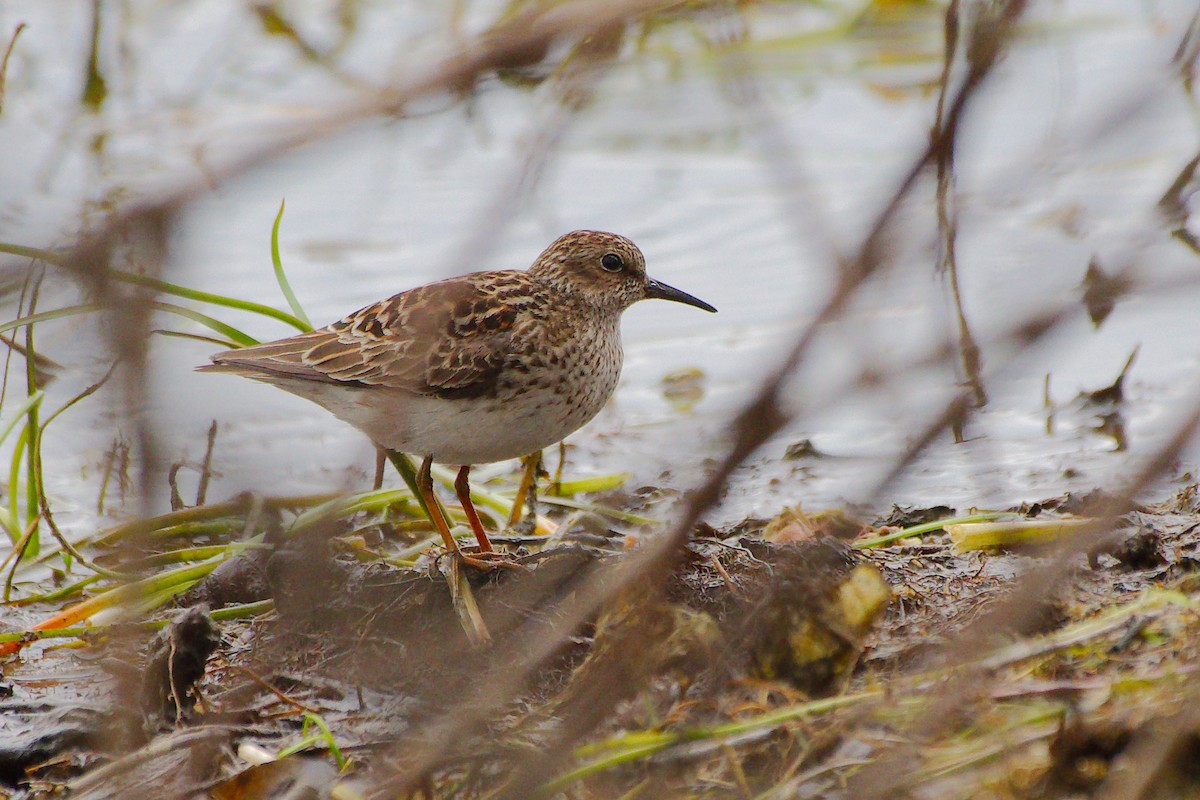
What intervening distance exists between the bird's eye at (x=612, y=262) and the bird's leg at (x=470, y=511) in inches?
50.9

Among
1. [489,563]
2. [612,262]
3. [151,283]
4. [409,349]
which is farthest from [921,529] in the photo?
[151,283]

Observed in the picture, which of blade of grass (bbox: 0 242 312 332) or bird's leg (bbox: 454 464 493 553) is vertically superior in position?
blade of grass (bbox: 0 242 312 332)

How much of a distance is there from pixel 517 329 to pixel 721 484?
4509 millimetres

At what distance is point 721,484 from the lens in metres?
1.60

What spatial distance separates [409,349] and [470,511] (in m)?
0.84

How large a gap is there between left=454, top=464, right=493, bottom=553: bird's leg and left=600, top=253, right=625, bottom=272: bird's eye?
129 centimetres

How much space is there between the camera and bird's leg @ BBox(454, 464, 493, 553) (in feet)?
19.4

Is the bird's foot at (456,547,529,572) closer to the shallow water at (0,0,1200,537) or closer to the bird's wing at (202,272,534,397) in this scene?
the bird's wing at (202,272,534,397)

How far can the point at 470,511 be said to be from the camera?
6.12 meters

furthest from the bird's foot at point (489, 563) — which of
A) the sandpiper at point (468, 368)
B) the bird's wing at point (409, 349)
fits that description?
the bird's wing at point (409, 349)

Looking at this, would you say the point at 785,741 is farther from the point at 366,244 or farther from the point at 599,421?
the point at 366,244

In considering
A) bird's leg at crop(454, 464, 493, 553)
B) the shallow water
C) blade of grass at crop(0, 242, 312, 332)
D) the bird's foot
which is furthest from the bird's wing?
the bird's foot

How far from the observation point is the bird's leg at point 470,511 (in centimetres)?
593

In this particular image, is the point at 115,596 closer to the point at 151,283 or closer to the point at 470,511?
the point at 470,511
